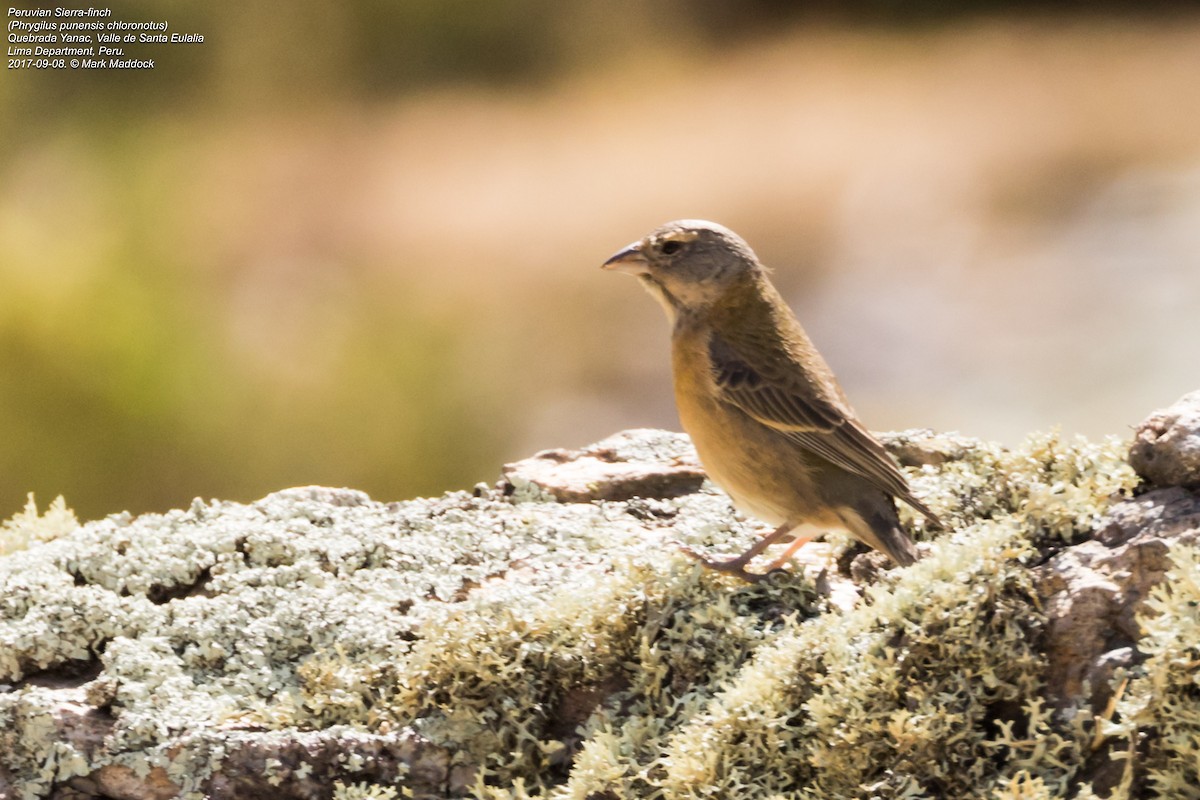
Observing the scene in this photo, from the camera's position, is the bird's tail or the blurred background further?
the blurred background

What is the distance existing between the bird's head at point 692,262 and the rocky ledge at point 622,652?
792 millimetres

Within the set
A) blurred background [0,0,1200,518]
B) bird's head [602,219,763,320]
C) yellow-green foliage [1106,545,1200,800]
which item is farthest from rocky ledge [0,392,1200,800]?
blurred background [0,0,1200,518]

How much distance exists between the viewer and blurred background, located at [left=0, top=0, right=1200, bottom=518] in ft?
24.5

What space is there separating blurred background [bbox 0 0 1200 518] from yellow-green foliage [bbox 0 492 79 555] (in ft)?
9.11

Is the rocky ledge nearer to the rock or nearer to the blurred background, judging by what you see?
the rock

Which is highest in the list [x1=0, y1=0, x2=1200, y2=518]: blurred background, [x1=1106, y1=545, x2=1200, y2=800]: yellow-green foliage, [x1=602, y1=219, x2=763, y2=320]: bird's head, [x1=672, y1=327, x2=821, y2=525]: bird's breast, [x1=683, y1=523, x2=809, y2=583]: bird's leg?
[x1=0, y1=0, x2=1200, y2=518]: blurred background

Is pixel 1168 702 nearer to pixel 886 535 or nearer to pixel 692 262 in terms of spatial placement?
pixel 886 535

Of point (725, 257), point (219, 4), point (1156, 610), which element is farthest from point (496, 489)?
point (219, 4)

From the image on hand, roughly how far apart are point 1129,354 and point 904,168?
220 centimetres

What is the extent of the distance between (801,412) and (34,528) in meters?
2.58

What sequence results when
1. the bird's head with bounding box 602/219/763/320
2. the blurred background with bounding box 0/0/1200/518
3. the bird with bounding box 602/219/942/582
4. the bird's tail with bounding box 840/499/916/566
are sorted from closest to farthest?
the bird's tail with bounding box 840/499/916/566, the bird with bounding box 602/219/942/582, the bird's head with bounding box 602/219/763/320, the blurred background with bounding box 0/0/1200/518

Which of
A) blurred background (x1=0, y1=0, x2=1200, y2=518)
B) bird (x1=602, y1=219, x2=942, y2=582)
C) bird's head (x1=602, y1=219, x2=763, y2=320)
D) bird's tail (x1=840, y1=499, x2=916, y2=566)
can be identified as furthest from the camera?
blurred background (x1=0, y1=0, x2=1200, y2=518)

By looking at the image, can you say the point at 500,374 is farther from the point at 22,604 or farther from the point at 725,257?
the point at 22,604

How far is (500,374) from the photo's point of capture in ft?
26.5
